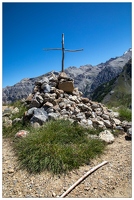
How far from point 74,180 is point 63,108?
547cm

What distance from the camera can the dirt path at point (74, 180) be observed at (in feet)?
16.0

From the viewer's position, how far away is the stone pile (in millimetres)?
9245

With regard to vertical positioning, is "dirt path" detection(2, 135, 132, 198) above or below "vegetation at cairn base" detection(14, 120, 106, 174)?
below

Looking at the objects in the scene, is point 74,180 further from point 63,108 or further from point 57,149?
point 63,108

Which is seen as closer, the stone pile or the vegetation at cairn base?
the vegetation at cairn base

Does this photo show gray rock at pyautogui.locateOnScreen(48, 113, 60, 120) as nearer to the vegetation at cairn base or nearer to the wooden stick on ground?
the vegetation at cairn base

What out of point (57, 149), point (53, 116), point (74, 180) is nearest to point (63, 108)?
point (53, 116)

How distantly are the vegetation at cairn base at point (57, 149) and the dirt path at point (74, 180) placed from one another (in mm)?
249

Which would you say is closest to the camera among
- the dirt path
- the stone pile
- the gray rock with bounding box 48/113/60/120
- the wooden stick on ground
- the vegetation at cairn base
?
the wooden stick on ground

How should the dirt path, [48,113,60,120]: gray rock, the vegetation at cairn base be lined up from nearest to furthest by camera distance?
the dirt path → the vegetation at cairn base → [48,113,60,120]: gray rock

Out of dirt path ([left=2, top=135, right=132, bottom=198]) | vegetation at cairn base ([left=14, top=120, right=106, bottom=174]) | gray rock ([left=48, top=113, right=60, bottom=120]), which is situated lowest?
dirt path ([left=2, top=135, right=132, bottom=198])

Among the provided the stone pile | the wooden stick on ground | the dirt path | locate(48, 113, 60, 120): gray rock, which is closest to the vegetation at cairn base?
the dirt path

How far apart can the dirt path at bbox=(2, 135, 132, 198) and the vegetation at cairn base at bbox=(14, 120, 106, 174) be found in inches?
9.8

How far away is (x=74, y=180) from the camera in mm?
5312
